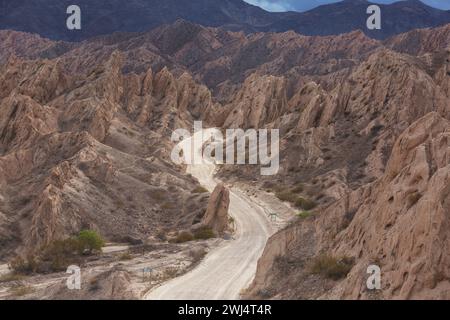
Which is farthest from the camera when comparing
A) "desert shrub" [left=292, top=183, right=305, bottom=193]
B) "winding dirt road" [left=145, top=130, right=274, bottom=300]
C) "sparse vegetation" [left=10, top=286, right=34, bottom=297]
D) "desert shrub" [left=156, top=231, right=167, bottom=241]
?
"desert shrub" [left=292, top=183, right=305, bottom=193]

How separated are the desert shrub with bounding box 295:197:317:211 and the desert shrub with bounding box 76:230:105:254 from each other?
74.0ft

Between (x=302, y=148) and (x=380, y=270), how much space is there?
174 ft

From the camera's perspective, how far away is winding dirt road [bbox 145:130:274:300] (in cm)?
2950

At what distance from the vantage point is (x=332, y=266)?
2488 cm

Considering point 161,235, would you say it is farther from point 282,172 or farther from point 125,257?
point 282,172

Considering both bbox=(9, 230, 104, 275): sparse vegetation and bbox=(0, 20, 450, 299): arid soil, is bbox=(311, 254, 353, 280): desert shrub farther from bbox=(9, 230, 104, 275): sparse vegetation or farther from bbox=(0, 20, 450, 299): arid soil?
bbox=(9, 230, 104, 275): sparse vegetation

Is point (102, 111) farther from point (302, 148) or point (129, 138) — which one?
point (302, 148)

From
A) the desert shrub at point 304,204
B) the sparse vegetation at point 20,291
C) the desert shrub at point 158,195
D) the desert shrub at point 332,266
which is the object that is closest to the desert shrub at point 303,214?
the desert shrub at point 304,204

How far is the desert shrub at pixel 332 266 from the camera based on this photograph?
80.1 feet

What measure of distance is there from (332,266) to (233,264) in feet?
43.8

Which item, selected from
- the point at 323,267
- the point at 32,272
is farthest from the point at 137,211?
the point at 323,267

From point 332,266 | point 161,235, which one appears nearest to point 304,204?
point 161,235

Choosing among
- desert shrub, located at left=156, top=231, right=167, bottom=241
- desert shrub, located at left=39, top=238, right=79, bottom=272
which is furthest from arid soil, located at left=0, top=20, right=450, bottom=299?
desert shrub, located at left=39, top=238, right=79, bottom=272

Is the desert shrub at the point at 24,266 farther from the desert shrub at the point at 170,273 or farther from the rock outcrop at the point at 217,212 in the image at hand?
the rock outcrop at the point at 217,212
